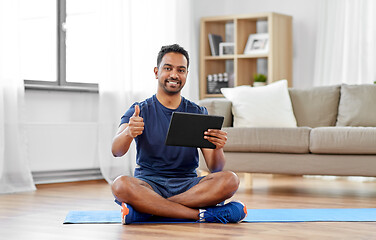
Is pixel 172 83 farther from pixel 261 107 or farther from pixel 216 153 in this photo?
pixel 261 107

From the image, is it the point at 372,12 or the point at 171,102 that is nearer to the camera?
the point at 171,102

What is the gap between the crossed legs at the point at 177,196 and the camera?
2531 mm

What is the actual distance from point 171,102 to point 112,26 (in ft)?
7.72

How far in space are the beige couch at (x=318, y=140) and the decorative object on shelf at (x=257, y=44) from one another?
1.33 metres

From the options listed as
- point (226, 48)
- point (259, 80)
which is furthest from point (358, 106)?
point (226, 48)

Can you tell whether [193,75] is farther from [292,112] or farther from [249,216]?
[249,216]

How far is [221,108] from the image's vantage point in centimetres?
421

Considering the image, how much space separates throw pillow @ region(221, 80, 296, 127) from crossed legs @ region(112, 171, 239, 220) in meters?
1.63

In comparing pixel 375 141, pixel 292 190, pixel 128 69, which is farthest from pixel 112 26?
pixel 375 141

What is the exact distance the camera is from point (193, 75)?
18.3 feet

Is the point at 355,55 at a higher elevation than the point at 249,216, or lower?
higher

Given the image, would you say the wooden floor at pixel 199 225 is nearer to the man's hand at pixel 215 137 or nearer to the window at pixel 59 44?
the man's hand at pixel 215 137

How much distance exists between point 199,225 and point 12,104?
6.84 feet

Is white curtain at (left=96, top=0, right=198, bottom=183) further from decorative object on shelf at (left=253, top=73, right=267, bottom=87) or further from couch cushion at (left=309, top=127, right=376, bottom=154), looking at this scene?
couch cushion at (left=309, top=127, right=376, bottom=154)
